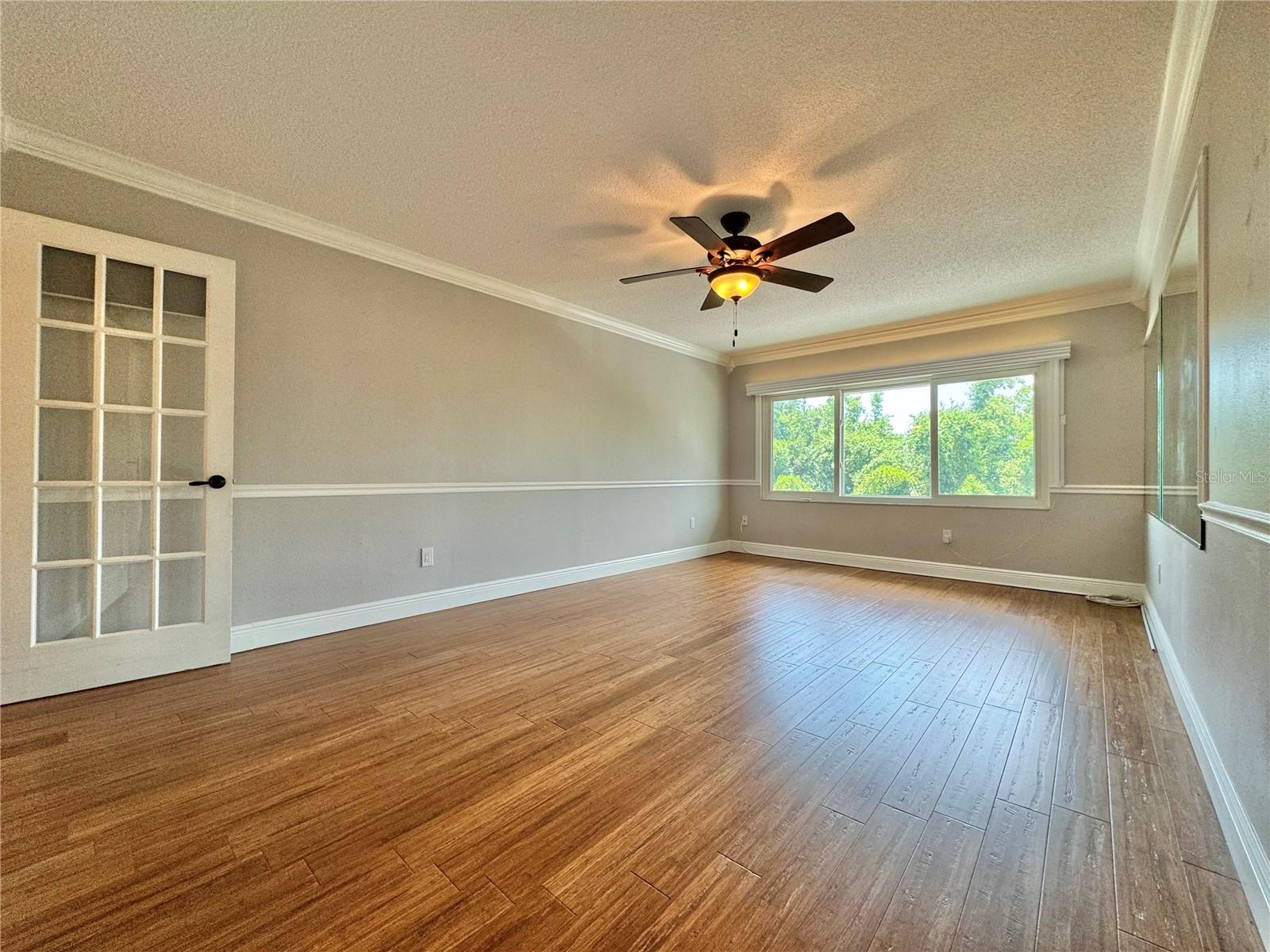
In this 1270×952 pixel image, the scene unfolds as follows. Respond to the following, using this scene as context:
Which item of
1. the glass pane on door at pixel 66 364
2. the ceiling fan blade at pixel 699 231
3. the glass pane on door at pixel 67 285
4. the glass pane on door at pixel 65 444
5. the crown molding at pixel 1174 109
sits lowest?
the glass pane on door at pixel 65 444

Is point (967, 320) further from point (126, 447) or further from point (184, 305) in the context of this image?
point (126, 447)

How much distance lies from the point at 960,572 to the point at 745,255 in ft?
11.9

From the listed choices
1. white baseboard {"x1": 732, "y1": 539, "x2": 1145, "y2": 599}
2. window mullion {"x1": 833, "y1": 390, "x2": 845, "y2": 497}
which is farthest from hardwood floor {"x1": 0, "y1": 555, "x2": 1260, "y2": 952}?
window mullion {"x1": 833, "y1": 390, "x2": 845, "y2": 497}

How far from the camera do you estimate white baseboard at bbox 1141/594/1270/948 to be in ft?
3.54

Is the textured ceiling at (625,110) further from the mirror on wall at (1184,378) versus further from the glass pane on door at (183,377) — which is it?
the glass pane on door at (183,377)

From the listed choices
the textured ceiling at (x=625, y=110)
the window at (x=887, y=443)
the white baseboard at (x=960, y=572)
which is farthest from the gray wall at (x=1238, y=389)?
the window at (x=887, y=443)

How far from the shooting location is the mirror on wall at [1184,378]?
166cm

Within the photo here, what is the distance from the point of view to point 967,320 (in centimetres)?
456

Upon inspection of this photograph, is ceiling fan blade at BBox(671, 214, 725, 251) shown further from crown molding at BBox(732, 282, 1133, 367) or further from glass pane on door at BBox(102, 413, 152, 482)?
crown molding at BBox(732, 282, 1133, 367)

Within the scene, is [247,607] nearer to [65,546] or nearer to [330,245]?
[65,546]

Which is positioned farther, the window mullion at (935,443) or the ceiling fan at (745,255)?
the window mullion at (935,443)

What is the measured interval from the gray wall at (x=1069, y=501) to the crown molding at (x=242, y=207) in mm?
3484

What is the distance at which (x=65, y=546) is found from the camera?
226 cm

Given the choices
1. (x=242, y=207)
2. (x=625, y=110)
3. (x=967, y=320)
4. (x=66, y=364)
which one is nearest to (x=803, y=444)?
(x=967, y=320)
